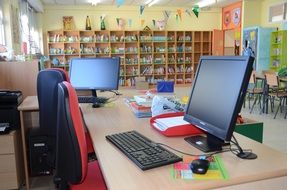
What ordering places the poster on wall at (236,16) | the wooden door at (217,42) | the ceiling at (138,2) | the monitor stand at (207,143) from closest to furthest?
the monitor stand at (207,143), the ceiling at (138,2), the poster on wall at (236,16), the wooden door at (217,42)

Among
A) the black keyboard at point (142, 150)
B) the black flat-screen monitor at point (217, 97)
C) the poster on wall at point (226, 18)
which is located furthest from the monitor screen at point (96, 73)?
the poster on wall at point (226, 18)

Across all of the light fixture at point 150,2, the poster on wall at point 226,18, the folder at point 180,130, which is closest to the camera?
the folder at point 180,130

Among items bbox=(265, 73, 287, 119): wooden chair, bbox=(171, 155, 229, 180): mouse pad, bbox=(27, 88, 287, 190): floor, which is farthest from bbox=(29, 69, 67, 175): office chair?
bbox=(265, 73, 287, 119): wooden chair

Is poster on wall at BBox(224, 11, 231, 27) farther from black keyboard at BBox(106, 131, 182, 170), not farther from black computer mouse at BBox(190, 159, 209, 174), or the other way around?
black computer mouse at BBox(190, 159, 209, 174)

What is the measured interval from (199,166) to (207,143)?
34 cm

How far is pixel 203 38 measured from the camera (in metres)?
10.1

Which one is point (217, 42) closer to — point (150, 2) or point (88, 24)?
point (150, 2)

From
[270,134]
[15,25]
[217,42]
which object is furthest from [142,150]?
[217,42]

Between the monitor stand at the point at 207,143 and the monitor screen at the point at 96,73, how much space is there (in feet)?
4.48

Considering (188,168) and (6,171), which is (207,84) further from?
(6,171)

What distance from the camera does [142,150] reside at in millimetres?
1312

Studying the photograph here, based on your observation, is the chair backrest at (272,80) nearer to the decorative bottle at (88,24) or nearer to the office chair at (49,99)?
the office chair at (49,99)

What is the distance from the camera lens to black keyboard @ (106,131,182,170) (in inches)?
45.9

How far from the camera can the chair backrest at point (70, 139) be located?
1258 mm
